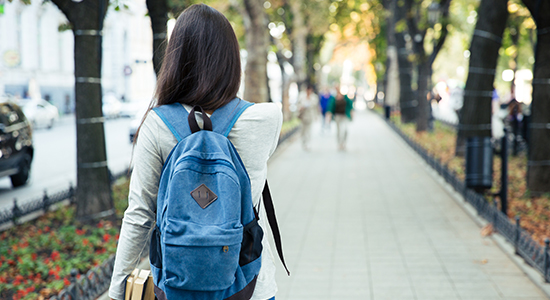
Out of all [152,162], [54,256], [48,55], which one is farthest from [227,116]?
[48,55]

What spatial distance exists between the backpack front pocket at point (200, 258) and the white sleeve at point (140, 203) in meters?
0.25

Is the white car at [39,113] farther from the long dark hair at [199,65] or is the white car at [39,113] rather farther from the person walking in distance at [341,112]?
the long dark hair at [199,65]

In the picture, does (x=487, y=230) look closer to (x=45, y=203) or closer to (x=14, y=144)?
(x=45, y=203)

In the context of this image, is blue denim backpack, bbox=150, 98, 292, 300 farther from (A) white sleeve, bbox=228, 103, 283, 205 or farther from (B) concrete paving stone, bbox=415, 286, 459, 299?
(B) concrete paving stone, bbox=415, 286, 459, 299

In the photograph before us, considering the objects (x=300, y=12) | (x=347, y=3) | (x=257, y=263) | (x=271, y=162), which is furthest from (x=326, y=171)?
(x=347, y=3)

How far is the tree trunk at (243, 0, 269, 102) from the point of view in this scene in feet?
44.9

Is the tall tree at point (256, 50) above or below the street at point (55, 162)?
above

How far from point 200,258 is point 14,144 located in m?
10.4

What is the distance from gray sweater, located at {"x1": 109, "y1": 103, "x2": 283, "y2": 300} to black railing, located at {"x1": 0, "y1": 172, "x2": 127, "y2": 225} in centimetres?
651

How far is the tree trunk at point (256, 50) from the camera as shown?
13695mm

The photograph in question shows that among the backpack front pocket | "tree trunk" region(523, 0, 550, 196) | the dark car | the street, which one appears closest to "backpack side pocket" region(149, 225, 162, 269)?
the backpack front pocket

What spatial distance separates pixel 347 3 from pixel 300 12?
197 inches

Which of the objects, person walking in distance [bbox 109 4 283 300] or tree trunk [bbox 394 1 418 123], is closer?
person walking in distance [bbox 109 4 283 300]

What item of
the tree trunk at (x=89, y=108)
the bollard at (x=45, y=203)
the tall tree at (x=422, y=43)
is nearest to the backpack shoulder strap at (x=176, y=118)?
the tree trunk at (x=89, y=108)
